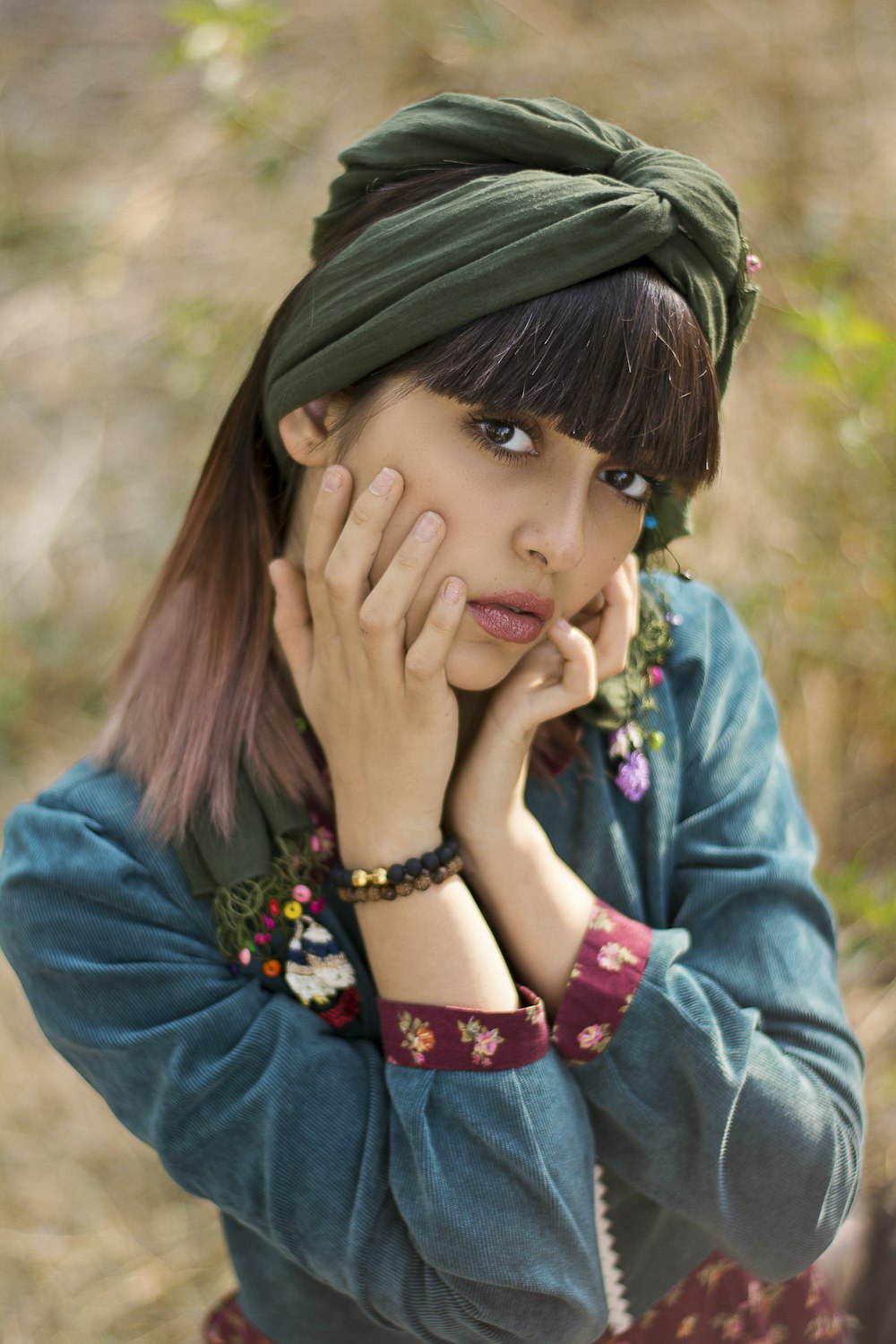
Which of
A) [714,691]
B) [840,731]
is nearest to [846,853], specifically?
[840,731]

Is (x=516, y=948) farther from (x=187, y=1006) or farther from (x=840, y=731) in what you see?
(x=840, y=731)

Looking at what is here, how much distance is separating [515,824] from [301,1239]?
57 cm

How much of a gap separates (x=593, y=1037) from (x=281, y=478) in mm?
875

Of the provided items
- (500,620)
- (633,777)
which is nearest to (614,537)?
(500,620)

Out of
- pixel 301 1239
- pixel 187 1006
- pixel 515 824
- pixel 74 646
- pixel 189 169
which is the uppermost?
pixel 189 169

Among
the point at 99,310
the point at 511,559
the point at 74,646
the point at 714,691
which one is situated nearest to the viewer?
the point at 511,559

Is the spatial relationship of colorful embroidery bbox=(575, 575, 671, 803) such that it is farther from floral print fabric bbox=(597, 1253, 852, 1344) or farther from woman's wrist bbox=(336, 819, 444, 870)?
floral print fabric bbox=(597, 1253, 852, 1344)

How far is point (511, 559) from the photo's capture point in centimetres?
135

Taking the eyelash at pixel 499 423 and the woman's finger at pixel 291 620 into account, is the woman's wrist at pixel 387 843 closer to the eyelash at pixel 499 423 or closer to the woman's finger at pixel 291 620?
the woman's finger at pixel 291 620

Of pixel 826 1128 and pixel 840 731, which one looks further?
pixel 840 731

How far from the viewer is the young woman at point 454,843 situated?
4.30 feet

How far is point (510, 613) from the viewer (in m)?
1.39

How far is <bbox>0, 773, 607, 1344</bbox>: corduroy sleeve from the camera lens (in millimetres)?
1331

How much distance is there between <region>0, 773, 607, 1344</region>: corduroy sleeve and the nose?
24.3 inches
